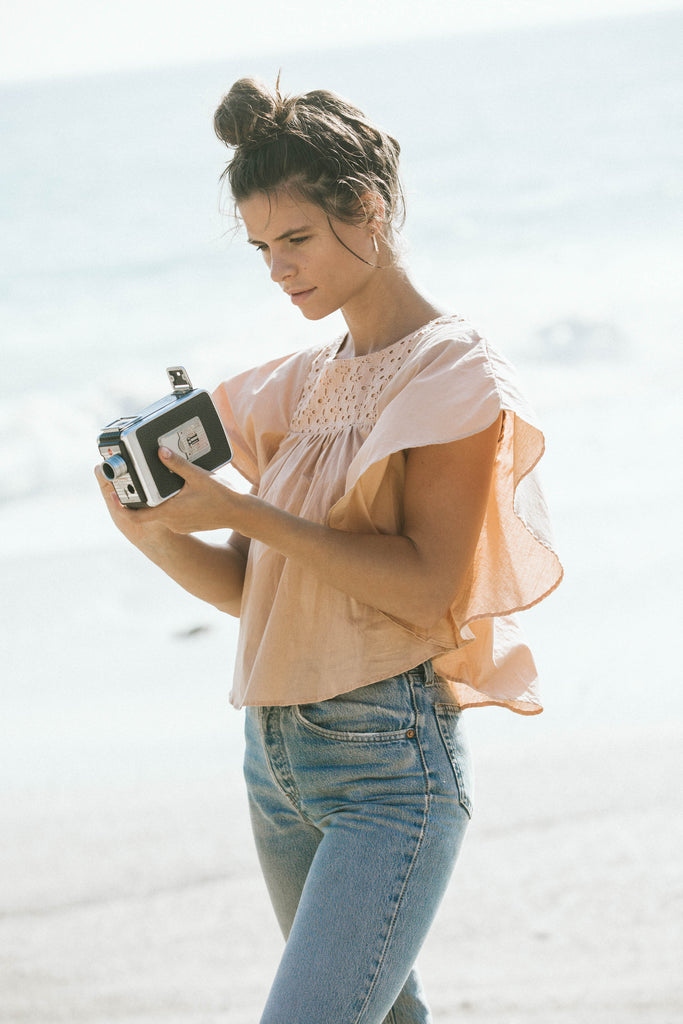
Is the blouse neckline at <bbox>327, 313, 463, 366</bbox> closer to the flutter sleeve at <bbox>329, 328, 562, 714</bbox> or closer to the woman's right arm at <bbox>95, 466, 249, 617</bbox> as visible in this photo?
the flutter sleeve at <bbox>329, 328, 562, 714</bbox>

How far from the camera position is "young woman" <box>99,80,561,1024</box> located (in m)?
1.08

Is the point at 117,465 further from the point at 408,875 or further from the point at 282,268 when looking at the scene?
the point at 408,875

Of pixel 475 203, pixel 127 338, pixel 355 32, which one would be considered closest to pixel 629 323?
pixel 475 203

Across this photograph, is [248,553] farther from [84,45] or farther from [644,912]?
[84,45]

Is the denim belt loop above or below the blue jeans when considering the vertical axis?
above

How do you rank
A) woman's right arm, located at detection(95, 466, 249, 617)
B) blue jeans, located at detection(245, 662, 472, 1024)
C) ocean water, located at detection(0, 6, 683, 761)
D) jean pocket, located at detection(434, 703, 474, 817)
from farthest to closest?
1. ocean water, located at detection(0, 6, 683, 761)
2. woman's right arm, located at detection(95, 466, 249, 617)
3. jean pocket, located at detection(434, 703, 474, 817)
4. blue jeans, located at detection(245, 662, 472, 1024)

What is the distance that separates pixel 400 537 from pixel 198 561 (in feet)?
0.95

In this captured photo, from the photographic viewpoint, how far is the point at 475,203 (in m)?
12.5

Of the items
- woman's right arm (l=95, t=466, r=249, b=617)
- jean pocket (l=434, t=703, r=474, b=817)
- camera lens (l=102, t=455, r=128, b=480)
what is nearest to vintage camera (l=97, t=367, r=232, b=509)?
camera lens (l=102, t=455, r=128, b=480)

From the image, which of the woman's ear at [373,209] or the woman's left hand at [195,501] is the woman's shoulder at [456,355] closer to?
the woman's ear at [373,209]

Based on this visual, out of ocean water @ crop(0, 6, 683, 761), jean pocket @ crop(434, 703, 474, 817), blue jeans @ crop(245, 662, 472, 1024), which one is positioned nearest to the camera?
blue jeans @ crop(245, 662, 472, 1024)

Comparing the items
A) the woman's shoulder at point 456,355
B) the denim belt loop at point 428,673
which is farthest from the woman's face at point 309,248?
the denim belt loop at point 428,673

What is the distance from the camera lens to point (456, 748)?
116 centimetres

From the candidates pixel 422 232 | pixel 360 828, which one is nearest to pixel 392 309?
pixel 360 828
